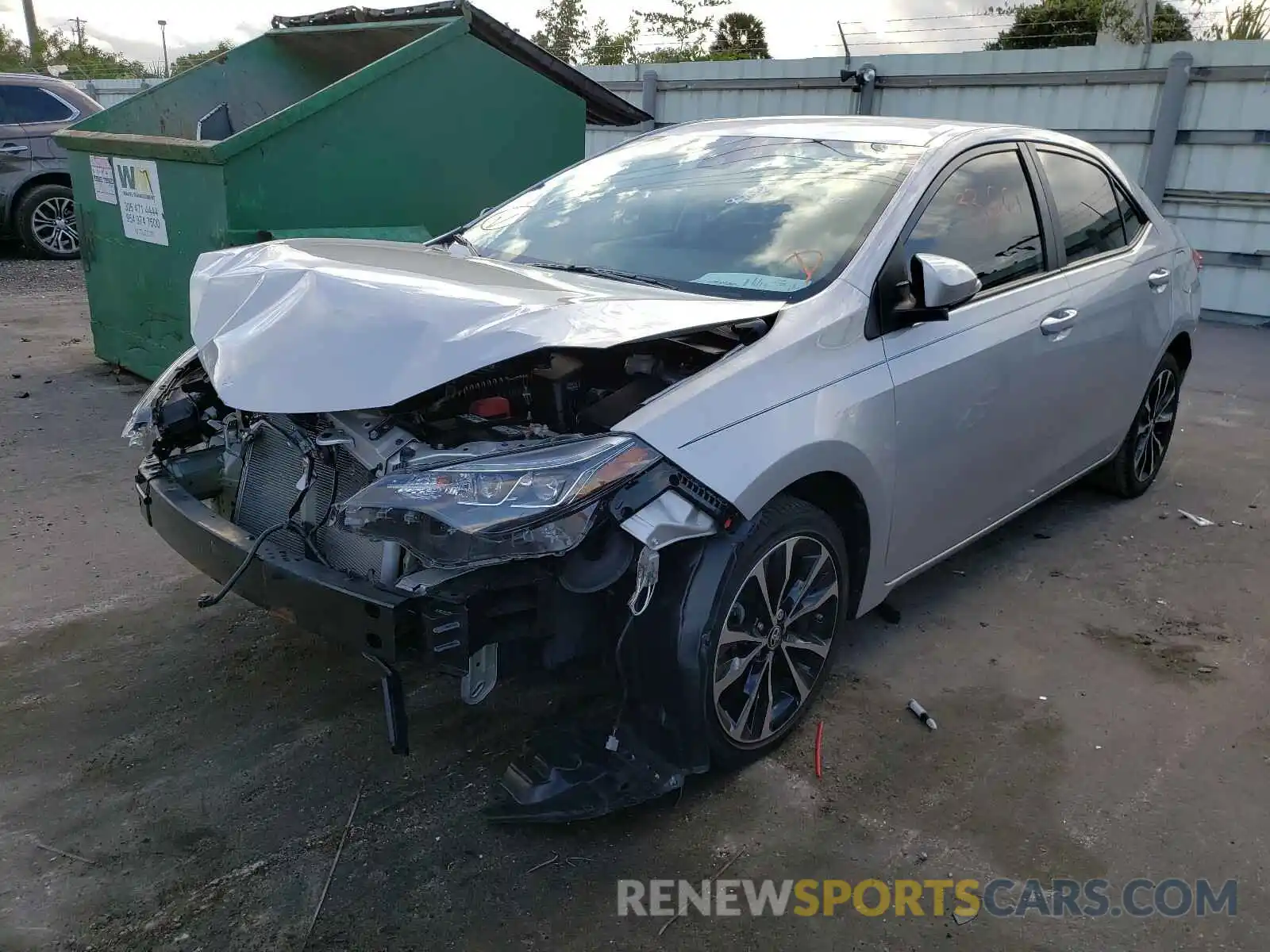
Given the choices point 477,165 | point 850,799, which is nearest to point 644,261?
point 850,799

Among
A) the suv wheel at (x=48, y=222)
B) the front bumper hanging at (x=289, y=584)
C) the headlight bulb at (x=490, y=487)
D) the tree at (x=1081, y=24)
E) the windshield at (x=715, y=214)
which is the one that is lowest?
the suv wheel at (x=48, y=222)

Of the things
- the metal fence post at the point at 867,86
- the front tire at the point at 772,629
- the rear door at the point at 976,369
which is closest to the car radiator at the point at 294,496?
the front tire at the point at 772,629

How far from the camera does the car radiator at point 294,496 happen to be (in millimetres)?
2719

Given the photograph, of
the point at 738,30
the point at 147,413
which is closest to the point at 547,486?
the point at 147,413

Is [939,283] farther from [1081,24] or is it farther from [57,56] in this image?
[57,56]

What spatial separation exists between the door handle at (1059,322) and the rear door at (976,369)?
0.02m

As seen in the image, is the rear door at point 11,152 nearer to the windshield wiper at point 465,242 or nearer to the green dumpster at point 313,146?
→ the green dumpster at point 313,146

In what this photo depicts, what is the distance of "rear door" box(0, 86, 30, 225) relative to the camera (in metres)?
10.8

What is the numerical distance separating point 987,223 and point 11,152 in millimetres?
10916

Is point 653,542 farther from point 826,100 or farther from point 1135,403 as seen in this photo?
point 826,100

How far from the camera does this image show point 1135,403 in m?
4.65

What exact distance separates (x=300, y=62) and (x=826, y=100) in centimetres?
695

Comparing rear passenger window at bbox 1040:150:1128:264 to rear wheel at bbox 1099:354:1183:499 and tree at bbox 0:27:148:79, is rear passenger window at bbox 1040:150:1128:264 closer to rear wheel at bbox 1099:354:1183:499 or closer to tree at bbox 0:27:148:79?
rear wheel at bbox 1099:354:1183:499

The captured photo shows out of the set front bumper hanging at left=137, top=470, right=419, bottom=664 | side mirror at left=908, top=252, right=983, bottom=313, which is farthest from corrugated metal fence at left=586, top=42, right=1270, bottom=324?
front bumper hanging at left=137, top=470, right=419, bottom=664
